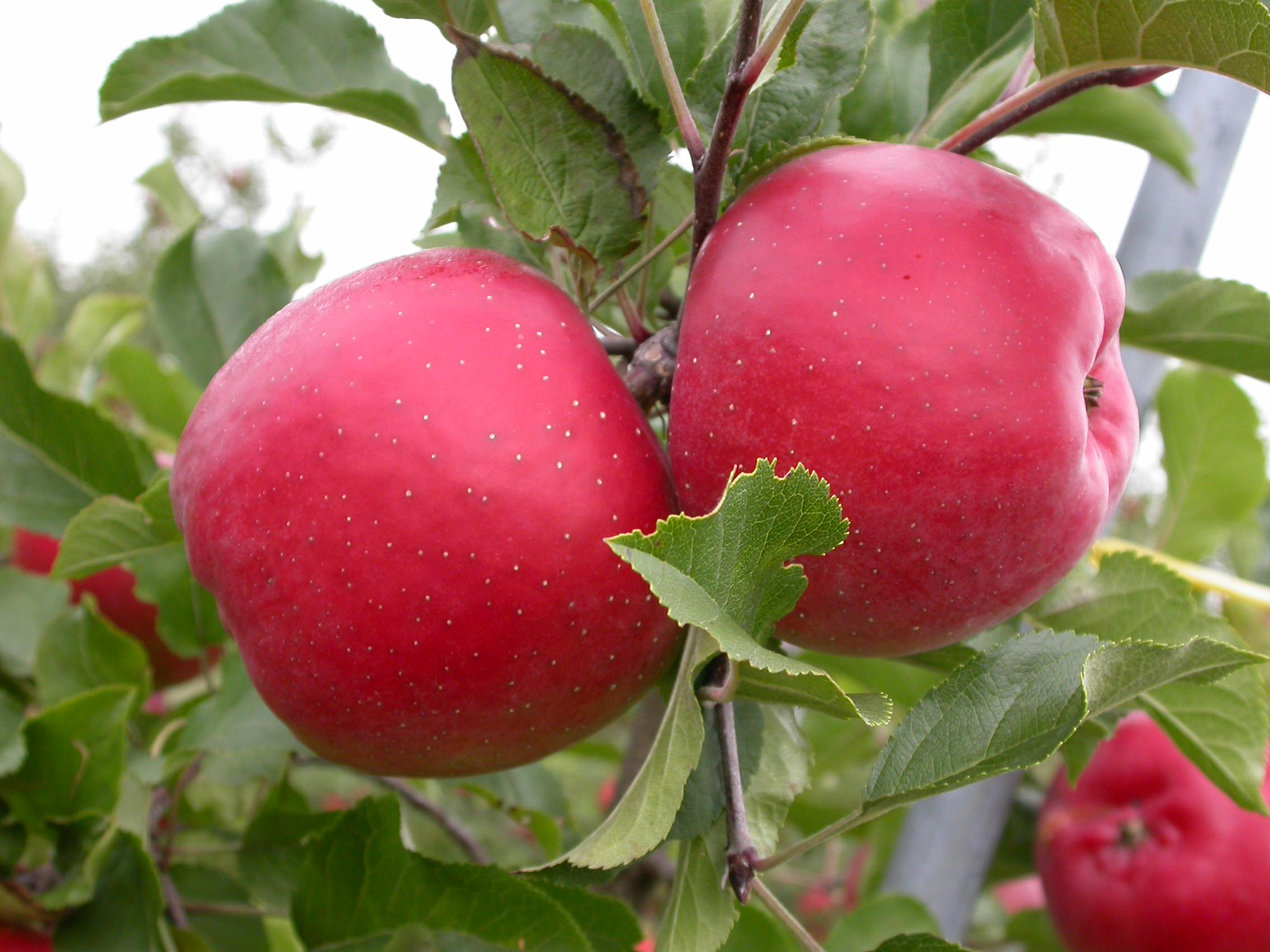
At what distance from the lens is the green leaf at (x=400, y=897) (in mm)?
605

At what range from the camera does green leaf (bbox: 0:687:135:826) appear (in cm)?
72

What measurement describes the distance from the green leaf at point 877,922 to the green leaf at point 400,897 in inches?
11.9

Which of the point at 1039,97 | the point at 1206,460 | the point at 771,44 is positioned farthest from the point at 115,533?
the point at 1206,460

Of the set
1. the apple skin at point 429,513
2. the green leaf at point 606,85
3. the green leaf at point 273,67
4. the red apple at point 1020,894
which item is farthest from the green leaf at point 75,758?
the red apple at point 1020,894

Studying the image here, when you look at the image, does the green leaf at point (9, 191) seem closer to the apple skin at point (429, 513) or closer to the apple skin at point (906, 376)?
the apple skin at point (429, 513)

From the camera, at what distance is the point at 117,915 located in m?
0.72

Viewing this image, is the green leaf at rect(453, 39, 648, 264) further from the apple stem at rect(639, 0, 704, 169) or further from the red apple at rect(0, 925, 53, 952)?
the red apple at rect(0, 925, 53, 952)

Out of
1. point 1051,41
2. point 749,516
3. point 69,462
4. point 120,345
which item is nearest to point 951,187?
point 1051,41

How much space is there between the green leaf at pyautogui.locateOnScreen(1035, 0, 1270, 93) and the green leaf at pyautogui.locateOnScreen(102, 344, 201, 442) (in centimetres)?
89

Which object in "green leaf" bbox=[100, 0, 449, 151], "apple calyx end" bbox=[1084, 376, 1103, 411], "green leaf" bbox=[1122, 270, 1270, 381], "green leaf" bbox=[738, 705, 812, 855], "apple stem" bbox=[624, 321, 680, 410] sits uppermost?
"green leaf" bbox=[100, 0, 449, 151]

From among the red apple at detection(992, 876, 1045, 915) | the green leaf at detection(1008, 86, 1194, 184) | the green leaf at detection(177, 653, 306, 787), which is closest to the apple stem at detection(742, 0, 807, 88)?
the green leaf at detection(1008, 86, 1194, 184)

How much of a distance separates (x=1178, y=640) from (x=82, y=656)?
0.79 m

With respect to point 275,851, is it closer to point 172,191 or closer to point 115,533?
point 115,533

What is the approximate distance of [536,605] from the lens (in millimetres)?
489
